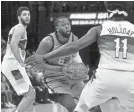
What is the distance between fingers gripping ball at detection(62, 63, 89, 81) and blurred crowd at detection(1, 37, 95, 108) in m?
0.11

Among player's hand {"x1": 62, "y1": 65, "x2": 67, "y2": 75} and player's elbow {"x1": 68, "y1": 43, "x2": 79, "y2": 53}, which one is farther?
player's hand {"x1": 62, "y1": 65, "x2": 67, "y2": 75}

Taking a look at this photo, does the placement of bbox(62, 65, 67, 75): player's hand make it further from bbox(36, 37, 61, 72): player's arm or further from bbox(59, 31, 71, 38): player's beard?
bbox(59, 31, 71, 38): player's beard

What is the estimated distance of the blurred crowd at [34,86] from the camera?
5.27m

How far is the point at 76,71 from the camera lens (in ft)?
17.1

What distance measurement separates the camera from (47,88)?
5.31 m

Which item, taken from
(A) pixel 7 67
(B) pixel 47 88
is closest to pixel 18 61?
(A) pixel 7 67

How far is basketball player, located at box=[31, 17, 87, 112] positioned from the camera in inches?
202

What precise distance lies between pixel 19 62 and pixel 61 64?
0.58 meters

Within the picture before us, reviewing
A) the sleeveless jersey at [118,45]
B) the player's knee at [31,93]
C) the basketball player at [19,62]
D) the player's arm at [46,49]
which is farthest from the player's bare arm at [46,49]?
the sleeveless jersey at [118,45]

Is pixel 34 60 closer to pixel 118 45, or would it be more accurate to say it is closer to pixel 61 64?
pixel 61 64

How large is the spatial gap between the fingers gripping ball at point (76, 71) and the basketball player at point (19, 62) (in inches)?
21.3

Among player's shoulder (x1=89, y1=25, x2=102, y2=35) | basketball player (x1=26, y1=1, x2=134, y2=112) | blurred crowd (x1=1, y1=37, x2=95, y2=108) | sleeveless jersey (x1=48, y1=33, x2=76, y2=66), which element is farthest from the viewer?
blurred crowd (x1=1, y1=37, x2=95, y2=108)

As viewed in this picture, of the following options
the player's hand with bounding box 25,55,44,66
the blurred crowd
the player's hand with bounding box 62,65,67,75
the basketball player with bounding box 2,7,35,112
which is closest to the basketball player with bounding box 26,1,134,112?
the player's hand with bounding box 25,55,44,66

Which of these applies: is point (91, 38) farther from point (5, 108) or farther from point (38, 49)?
point (5, 108)
